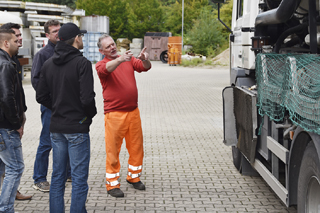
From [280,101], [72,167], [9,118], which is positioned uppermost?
[280,101]

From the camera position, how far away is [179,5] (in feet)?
199

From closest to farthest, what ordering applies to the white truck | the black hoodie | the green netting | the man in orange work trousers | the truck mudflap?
1. the green netting
2. the white truck
3. the black hoodie
4. the truck mudflap
5. the man in orange work trousers

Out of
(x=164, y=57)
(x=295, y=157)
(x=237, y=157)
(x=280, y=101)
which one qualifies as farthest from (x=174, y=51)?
(x=295, y=157)

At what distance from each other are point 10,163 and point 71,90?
36.2 inches

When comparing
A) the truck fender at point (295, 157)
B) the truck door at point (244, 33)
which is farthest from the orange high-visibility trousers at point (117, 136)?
the truck fender at point (295, 157)

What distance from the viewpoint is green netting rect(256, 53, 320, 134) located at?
322 cm

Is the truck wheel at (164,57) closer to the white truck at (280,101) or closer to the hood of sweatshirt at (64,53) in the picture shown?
the white truck at (280,101)

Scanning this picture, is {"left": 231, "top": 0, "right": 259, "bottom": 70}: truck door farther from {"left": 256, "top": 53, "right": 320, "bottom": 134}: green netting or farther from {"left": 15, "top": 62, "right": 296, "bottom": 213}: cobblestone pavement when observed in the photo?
{"left": 15, "top": 62, "right": 296, "bottom": 213}: cobblestone pavement

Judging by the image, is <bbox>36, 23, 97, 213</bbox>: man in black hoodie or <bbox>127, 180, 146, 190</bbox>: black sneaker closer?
<bbox>36, 23, 97, 213</bbox>: man in black hoodie

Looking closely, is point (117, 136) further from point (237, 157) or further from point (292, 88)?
point (292, 88)

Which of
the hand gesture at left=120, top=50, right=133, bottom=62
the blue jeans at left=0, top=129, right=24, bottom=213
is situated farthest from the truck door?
the blue jeans at left=0, top=129, right=24, bottom=213

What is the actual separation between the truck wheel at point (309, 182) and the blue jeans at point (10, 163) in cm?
248

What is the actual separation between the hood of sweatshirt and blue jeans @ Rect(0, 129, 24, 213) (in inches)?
31.7

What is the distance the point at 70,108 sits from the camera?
4.12 meters
